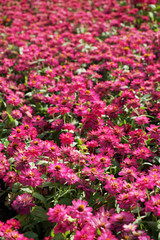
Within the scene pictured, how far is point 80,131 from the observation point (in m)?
2.55

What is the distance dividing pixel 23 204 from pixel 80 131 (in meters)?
0.97

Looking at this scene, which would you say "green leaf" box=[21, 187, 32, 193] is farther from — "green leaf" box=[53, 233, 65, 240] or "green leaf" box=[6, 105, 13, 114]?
"green leaf" box=[6, 105, 13, 114]

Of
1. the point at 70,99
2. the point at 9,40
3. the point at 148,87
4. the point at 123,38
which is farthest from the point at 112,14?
the point at 70,99

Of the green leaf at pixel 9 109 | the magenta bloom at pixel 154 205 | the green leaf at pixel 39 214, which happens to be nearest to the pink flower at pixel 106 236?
the magenta bloom at pixel 154 205

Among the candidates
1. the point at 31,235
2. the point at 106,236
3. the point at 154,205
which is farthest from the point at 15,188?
the point at 154,205

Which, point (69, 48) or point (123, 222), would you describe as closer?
point (123, 222)

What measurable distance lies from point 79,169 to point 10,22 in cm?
456

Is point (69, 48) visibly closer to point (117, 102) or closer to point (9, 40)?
A: point (9, 40)

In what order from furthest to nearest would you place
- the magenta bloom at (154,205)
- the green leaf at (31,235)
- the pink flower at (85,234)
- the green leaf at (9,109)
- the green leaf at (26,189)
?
the green leaf at (9,109) → the green leaf at (26,189) → the green leaf at (31,235) → the magenta bloom at (154,205) → the pink flower at (85,234)

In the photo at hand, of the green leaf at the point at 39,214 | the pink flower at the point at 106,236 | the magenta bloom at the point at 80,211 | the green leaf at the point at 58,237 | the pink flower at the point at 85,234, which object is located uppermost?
the magenta bloom at the point at 80,211

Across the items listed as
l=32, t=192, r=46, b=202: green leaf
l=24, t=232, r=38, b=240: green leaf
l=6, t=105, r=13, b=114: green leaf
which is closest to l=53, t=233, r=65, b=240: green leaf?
l=24, t=232, r=38, b=240: green leaf

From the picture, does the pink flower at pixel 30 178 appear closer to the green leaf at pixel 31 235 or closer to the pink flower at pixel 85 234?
the green leaf at pixel 31 235

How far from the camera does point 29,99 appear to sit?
10.6 feet

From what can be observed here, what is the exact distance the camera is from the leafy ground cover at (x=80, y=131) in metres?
1.67
